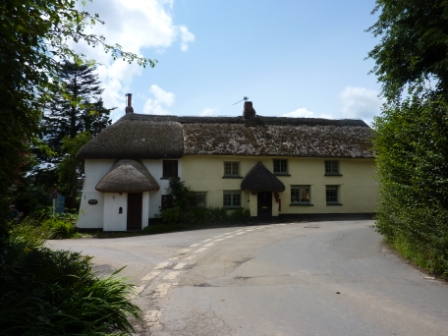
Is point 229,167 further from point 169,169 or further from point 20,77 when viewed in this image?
point 20,77

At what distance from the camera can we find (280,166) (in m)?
26.9

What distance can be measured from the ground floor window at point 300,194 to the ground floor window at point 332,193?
5.12 ft

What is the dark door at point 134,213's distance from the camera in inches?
907

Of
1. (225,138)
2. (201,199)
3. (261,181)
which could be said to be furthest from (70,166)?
(261,181)

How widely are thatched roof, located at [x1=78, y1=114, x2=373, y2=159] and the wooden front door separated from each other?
288 cm

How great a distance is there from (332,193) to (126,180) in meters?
14.9

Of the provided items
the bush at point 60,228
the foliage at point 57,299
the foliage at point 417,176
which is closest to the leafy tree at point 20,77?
the foliage at point 57,299

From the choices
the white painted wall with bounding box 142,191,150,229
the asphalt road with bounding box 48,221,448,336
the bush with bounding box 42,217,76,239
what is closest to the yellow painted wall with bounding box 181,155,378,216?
the white painted wall with bounding box 142,191,150,229

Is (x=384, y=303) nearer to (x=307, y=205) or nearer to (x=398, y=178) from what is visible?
(x=398, y=178)

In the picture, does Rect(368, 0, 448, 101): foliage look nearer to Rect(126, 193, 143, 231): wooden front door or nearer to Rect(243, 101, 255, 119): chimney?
Rect(126, 193, 143, 231): wooden front door

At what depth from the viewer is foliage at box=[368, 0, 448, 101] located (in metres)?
9.68

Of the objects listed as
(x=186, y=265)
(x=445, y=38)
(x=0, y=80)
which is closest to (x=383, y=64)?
(x=445, y=38)

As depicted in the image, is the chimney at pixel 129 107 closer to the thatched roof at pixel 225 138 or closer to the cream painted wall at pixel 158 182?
the thatched roof at pixel 225 138

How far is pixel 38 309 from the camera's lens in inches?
175
